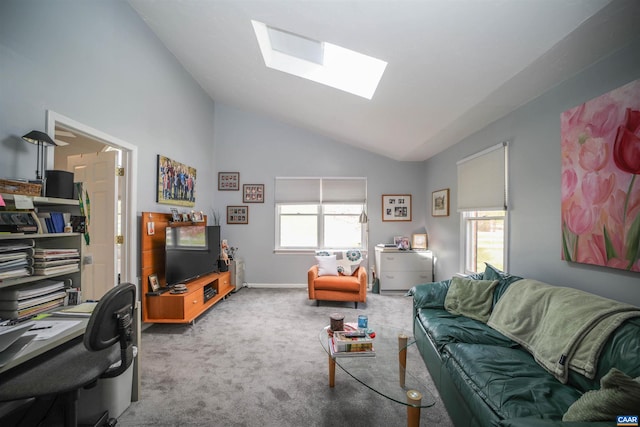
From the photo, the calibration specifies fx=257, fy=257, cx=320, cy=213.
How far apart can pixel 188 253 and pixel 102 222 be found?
3.24 ft

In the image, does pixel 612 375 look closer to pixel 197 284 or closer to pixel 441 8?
pixel 441 8

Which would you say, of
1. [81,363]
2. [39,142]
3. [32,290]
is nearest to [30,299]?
[32,290]

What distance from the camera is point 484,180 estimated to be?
10.1ft

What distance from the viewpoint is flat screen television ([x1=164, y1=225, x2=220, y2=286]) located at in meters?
3.20

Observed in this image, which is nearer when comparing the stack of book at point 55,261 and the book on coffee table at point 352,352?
the stack of book at point 55,261

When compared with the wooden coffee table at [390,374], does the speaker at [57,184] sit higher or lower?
higher

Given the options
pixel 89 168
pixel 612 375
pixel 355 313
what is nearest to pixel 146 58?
pixel 89 168

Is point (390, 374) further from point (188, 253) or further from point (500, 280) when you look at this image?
point (188, 253)

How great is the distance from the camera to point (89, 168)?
3.01m

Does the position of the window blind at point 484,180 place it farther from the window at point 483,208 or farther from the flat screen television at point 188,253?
the flat screen television at point 188,253

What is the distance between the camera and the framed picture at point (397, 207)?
5000mm

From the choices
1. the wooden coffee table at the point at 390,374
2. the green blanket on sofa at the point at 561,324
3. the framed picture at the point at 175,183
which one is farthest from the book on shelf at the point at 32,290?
the green blanket on sofa at the point at 561,324

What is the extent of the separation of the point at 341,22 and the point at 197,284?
3380 millimetres

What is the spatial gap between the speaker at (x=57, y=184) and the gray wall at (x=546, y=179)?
3.67 meters
